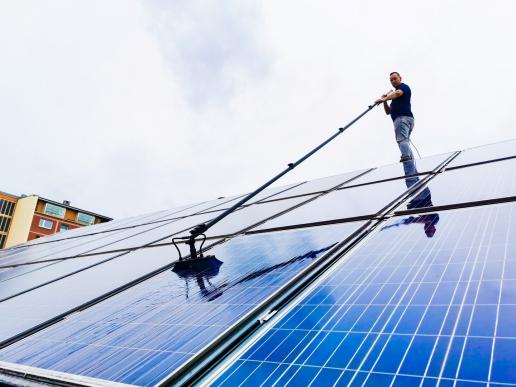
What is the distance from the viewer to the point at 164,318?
80.7 inches

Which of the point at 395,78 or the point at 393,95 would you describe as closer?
the point at 393,95

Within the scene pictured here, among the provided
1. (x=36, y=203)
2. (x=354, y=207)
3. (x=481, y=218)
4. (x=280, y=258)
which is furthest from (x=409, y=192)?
(x=36, y=203)

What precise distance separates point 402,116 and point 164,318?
6.28 m

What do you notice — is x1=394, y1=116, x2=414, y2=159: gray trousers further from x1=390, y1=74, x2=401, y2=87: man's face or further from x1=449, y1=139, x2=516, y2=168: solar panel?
x1=449, y1=139, x2=516, y2=168: solar panel

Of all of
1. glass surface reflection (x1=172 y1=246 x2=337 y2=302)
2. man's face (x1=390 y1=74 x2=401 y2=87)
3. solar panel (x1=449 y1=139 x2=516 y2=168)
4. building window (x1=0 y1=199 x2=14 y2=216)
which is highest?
building window (x1=0 y1=199 x2=14 y2=216)

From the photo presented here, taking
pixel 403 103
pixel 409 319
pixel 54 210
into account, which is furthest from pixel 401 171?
pixel 54 210

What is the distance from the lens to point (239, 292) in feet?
7.00

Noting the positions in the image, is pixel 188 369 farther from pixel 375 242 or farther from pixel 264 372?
pixel 375 242

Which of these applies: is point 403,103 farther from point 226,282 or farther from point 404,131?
point 226,282

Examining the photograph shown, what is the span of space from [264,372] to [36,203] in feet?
232

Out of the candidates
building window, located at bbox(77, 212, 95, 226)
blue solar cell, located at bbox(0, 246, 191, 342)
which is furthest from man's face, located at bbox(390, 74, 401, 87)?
building window, located at bbox(77, 212, 95, 226)

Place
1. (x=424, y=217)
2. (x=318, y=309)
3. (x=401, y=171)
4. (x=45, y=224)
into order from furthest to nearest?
(x=45, y=224)
(x=401, y=171)
(x=424, y=217)
(x=318, y=309)

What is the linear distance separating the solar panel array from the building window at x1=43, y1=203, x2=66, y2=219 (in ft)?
222

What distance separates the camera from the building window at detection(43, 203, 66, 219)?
208 ft
